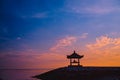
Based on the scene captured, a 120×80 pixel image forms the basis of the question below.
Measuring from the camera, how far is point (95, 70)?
1374 inches

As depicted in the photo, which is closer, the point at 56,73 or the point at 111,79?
the point at 111,79

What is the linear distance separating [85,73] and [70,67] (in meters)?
3.82

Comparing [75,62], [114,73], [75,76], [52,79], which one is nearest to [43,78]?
[52,79]

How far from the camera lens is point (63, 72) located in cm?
3619

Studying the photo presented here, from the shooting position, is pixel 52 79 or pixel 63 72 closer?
pixel 63 72

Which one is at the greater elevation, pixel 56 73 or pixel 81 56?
pixel 81 56

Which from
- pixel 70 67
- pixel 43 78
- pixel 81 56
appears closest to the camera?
pixel 70 67

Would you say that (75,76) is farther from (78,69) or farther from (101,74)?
(101,74)

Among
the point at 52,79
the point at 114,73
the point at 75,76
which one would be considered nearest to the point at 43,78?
the point at 52,79

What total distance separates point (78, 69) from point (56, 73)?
599 cm

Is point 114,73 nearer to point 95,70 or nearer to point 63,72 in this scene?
point 95,70

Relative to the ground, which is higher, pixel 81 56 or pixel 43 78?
pixel 81 56

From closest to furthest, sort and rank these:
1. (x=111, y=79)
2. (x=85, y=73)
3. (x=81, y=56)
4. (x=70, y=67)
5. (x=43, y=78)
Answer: (x=111, y=79), (x=85, y=73), (x=70, y=67), (x=81, y=56), (x=43, y=78)

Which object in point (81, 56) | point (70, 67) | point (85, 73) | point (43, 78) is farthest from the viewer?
point (43, 78)
